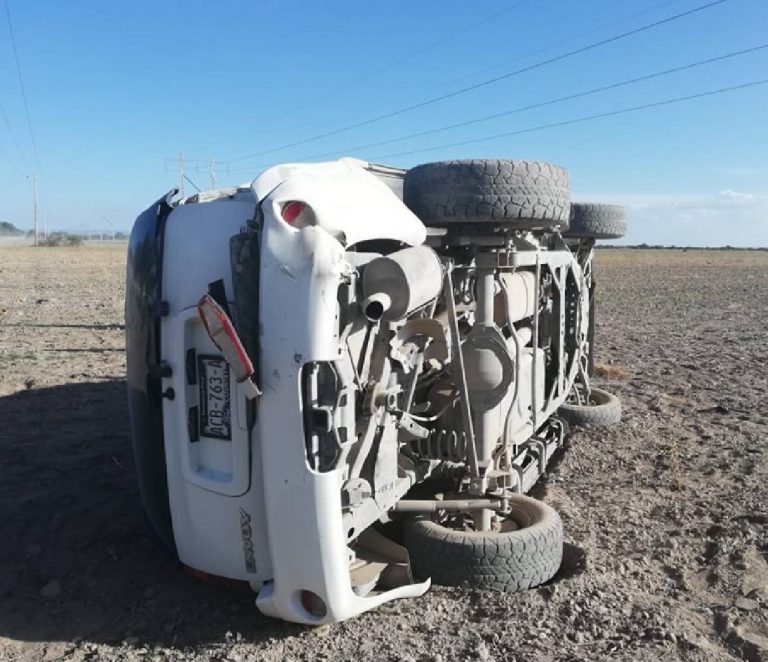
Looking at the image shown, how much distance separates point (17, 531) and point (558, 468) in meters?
3.90

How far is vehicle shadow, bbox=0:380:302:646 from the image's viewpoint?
11.1 feet

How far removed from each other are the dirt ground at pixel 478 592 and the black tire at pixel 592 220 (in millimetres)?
1927

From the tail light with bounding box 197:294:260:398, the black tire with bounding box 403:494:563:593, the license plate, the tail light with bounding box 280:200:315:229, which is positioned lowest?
the black tire with bounding box 403:494:563:593

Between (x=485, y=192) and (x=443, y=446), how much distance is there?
1.33m

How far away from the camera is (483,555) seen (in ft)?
12.2

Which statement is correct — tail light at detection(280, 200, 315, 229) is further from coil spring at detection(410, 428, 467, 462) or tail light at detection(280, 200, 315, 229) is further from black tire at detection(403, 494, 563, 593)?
black tire at detection(403, 494, 563, 593)

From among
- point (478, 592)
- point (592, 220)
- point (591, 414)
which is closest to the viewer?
point (478, 592)

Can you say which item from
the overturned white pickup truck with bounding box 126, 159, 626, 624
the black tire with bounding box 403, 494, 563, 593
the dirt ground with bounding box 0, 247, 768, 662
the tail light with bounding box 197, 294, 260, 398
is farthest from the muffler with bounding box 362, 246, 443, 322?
the dirt ground with bounding box 0, 247, 768, 662

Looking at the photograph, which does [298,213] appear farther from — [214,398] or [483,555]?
[483,555]

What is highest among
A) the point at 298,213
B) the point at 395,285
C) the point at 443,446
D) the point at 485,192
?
the point at 485,192

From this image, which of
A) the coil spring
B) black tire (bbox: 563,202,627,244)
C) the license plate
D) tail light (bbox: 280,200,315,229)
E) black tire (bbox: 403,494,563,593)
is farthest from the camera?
black tire (bbox: 563,202,627,244)

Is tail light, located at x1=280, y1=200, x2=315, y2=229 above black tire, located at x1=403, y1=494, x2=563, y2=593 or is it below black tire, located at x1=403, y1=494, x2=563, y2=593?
above

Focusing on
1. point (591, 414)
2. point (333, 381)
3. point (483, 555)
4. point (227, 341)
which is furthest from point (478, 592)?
point (591, 414)

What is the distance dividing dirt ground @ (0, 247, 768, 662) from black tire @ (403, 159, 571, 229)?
187 centimetres
